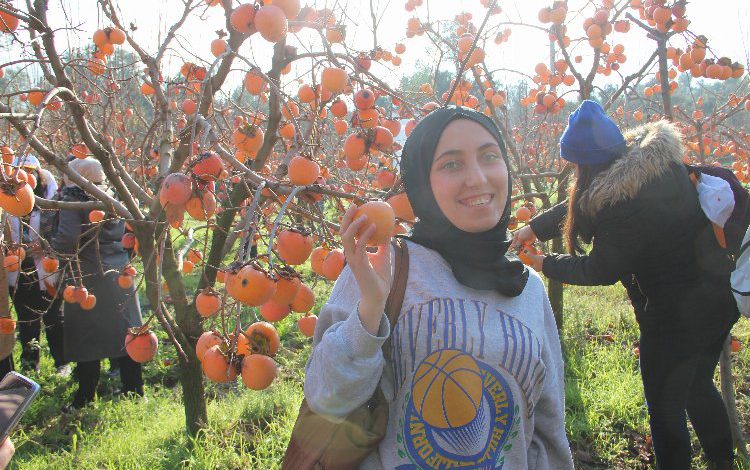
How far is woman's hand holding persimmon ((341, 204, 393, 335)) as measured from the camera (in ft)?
2.97

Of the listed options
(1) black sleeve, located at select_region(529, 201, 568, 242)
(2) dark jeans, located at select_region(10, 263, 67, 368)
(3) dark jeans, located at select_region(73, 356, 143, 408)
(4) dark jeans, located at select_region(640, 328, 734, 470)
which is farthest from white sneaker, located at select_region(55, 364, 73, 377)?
(4) dark jeans, located at select_region(640, 328, 734, 470)

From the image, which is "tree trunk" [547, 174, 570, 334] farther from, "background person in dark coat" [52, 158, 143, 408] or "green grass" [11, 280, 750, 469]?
"background person in dark coat" [52, 158, 143, 408]

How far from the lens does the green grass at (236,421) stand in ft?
8.38

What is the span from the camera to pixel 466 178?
46.0 inches

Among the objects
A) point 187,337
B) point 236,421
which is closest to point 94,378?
point 236,421

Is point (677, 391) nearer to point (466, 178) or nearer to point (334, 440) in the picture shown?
point (466, 178)

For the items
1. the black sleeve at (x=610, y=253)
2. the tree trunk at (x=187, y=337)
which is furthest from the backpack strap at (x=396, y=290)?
the black sleeve at (x=610, y=253)

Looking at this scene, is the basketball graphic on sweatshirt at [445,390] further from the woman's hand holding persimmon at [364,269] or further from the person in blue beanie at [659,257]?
the person in blue beanie at [659,257]

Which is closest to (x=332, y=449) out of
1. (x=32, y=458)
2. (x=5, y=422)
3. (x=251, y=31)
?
(x=5, y=422)

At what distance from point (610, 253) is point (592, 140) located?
459 mm

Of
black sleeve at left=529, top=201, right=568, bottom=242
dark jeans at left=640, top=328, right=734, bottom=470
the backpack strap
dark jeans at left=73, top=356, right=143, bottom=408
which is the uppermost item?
black sleeve at left=529, top=201, right=568, bottom=242

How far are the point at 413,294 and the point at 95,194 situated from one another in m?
1.41

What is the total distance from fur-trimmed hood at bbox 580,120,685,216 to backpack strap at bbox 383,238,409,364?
1.10m

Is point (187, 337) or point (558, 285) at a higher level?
point (558, 285)
